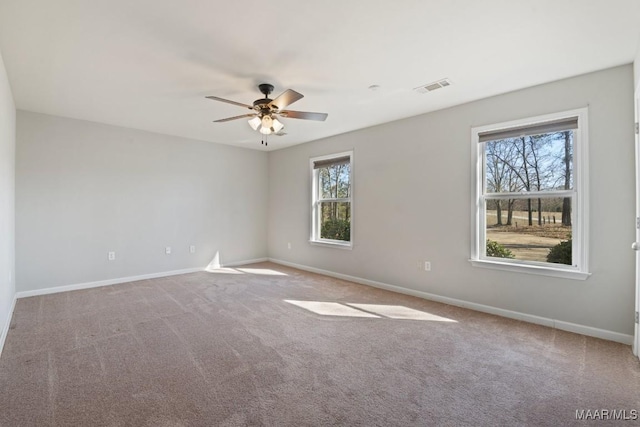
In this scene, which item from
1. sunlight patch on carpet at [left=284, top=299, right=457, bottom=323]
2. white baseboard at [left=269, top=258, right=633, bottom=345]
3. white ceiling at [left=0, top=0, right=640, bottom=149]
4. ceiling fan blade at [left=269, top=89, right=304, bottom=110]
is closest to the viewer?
white ceiling at [left=0, top=0, right=640, bottom=149]

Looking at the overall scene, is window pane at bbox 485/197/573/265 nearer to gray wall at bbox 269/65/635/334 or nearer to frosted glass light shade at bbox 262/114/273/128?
gray wall at bbox 269/65/635/334

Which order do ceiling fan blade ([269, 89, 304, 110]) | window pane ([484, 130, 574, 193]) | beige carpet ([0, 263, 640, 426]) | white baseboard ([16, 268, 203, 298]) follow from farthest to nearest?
Result: white baseboard ([16, 268, 203, 298]) → window pane ([484, 130, 574, 193]) → ceiling fan blade ([269, 89, 304, 110]) → beige carpet ([0, 263, 640, 426])

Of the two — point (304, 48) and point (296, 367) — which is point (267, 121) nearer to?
point (304, 48)

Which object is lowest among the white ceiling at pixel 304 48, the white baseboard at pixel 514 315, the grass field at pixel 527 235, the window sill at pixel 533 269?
the white baseboard at pixel 514 315

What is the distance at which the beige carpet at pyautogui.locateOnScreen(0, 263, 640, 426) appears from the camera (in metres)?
1.80

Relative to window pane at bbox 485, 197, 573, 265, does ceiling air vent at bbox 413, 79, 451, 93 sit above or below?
above

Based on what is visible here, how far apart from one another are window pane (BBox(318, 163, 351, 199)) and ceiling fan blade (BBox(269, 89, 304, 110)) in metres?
2.36

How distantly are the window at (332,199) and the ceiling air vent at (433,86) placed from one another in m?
1.85

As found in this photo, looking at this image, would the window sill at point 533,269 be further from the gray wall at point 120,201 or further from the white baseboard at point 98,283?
the white baseboard at point 98,283

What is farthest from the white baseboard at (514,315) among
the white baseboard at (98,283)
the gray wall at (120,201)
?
the white baseboard at (98,283)

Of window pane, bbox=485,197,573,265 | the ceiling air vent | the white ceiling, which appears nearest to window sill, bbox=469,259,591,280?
window pane, bbox=485,197,573,265

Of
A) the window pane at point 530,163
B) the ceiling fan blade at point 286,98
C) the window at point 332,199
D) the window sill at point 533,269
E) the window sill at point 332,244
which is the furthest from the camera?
the window at point 332,199

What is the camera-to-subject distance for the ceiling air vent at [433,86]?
312cm

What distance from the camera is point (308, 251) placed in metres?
5.83
